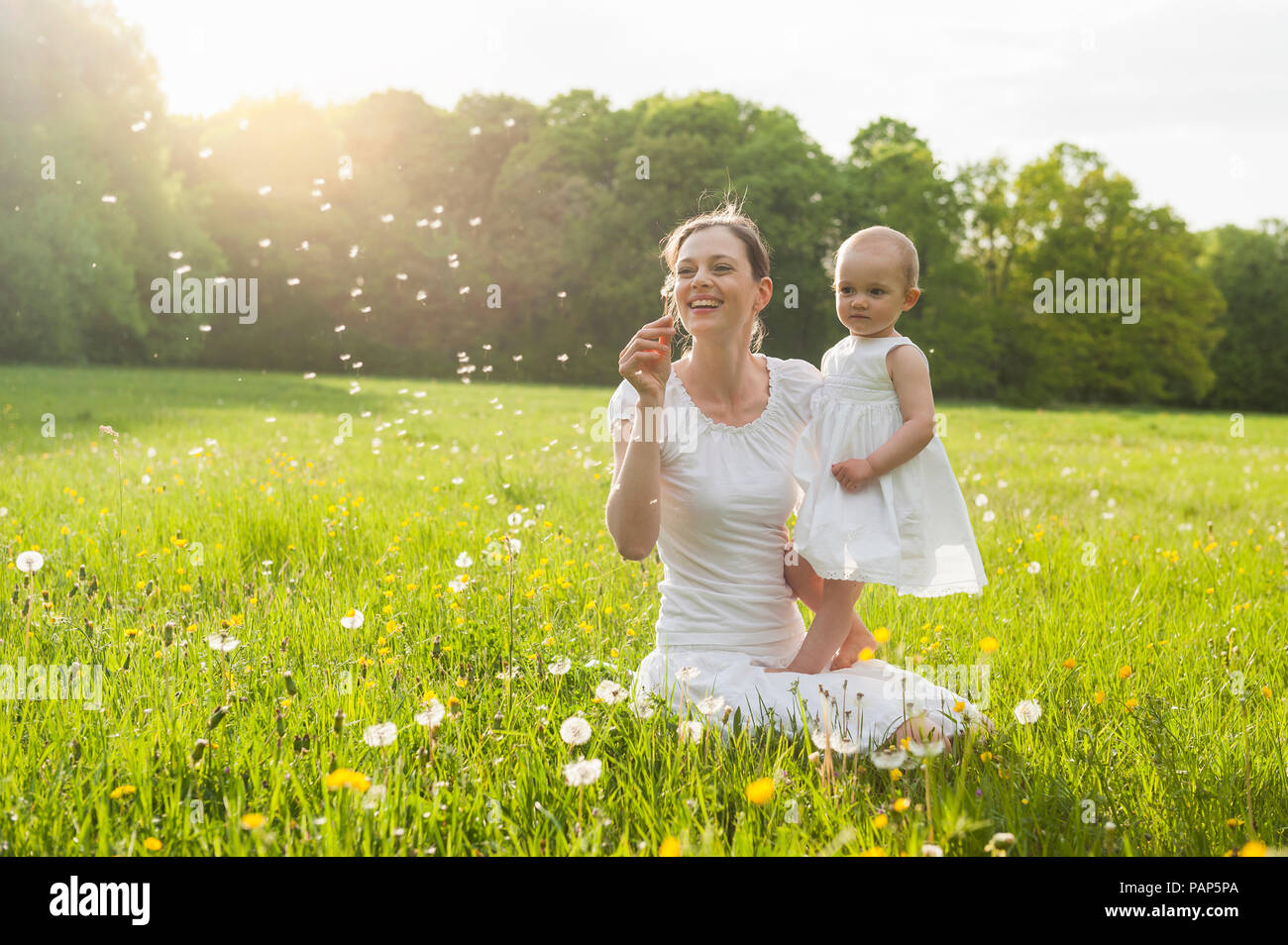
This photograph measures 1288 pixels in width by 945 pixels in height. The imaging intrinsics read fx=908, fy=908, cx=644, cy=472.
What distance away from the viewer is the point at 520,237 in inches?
1458

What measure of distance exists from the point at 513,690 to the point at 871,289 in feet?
6.16

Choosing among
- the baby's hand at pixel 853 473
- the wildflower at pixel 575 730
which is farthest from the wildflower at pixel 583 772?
the baby's hand at pixel 853 473

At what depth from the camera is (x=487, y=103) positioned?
152 ft

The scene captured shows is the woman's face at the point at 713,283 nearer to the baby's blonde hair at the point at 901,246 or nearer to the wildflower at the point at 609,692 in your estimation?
the baby's blonde hair at the point at 901,246

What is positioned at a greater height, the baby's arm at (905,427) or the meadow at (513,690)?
the baby's arm at (905,427)

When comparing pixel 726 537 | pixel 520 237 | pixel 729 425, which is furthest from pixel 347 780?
pixel 520 237

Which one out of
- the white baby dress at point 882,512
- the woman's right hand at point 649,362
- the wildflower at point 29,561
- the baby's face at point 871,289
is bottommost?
the wildflower at point 29,561

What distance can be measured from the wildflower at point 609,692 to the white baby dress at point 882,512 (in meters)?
0.84

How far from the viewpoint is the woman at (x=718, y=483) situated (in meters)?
3.08

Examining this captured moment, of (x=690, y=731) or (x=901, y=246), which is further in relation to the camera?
(x=901, y=246)

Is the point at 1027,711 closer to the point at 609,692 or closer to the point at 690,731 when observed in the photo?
the point at 690,731

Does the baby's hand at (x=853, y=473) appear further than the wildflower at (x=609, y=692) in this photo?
Yes

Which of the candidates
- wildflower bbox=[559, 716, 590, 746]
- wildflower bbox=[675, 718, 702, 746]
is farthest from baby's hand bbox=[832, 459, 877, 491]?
wildflower bbox=[559, 716, 590, 746]
